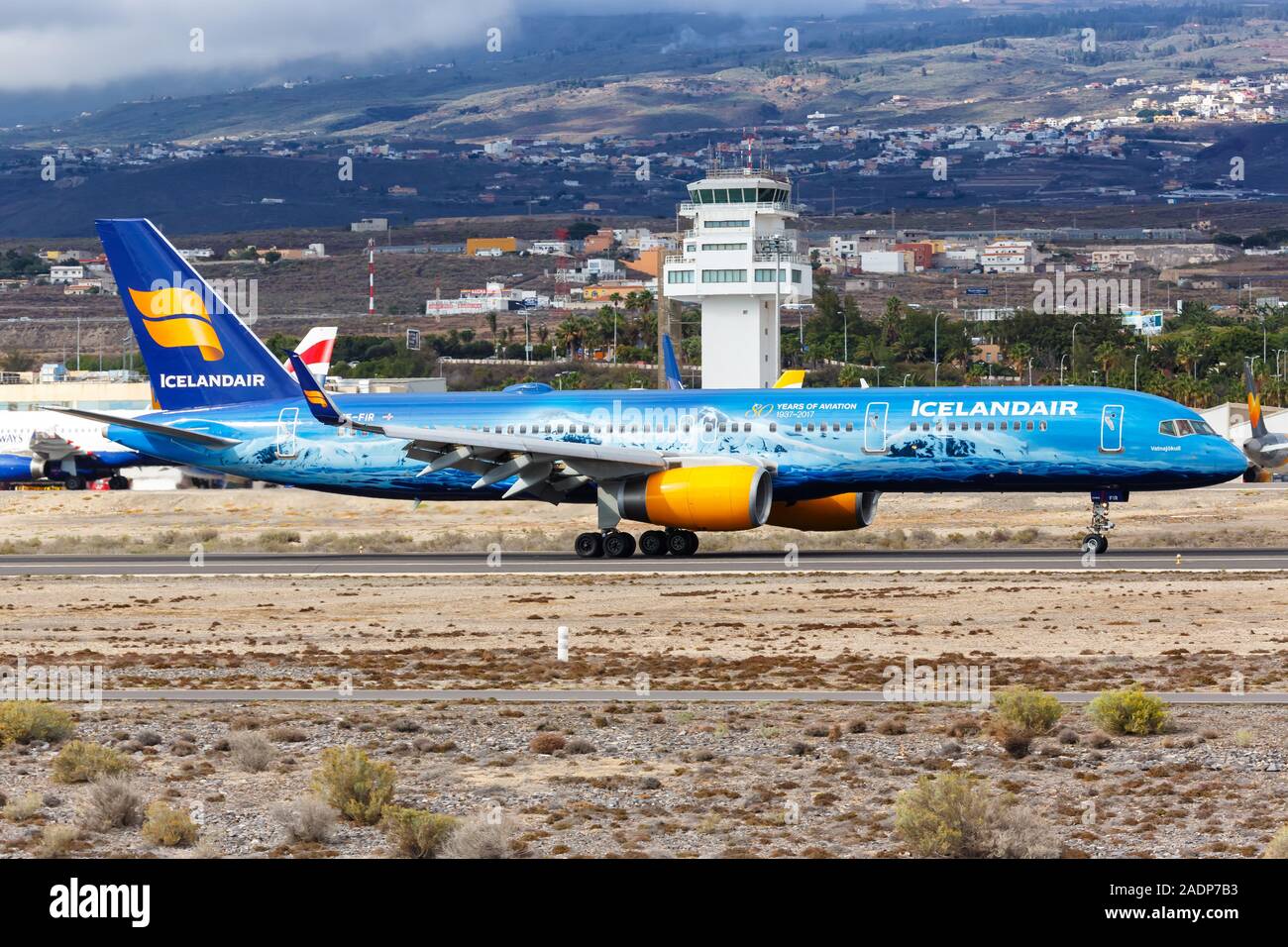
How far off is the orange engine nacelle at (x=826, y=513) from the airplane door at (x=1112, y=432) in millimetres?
6259

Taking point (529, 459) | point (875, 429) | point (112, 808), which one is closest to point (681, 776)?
point (112, 808)

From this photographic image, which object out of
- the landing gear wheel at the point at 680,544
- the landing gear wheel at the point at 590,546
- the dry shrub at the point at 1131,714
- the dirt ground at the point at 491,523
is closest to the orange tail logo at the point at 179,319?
the dirt ground at the point at 491,523

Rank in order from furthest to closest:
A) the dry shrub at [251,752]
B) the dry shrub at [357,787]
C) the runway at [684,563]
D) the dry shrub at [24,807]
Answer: the runway at [684,563], the dry shrub at [251,752], the dry shrub at [24,807], the dry shrub at [357,787]

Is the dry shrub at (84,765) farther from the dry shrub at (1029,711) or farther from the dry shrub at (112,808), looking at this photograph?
the dry shrub at (1029,711)

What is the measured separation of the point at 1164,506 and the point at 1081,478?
21.2 metres

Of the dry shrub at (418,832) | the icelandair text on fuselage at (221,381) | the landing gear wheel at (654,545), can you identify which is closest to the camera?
the dry shrub at (418,832)

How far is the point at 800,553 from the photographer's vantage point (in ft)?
153

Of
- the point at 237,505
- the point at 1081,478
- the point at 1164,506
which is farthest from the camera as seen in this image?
the point at 237,505

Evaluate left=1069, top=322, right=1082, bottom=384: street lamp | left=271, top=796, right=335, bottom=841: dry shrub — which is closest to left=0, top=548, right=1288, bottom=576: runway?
left=271, top=796, right=335, bottom=841: dry shrub

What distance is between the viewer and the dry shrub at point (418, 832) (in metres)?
15.5

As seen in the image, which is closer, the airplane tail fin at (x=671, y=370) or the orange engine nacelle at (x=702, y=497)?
the orange engine nacelle at (x=702, y=497)
